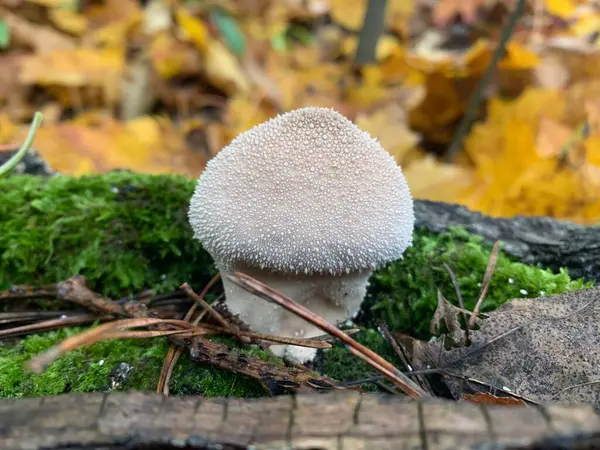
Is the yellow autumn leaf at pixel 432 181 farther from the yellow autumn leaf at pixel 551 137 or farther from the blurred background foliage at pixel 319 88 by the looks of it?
the yellow autumn leaf at pixel 551 137

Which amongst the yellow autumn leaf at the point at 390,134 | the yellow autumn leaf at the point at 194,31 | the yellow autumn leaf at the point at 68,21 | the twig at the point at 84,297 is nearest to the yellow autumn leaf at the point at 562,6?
the yellow autumn leaf at the point at 390,134

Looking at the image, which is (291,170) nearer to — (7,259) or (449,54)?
(7,259)

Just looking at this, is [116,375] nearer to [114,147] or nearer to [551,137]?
[114,147]

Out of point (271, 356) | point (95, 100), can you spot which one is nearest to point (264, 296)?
point (271, 356)

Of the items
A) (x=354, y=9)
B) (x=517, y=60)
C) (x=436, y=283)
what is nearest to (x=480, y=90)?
(x=517, y=60)

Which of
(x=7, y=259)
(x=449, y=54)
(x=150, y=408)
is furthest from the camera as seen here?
(x=449, y=54)

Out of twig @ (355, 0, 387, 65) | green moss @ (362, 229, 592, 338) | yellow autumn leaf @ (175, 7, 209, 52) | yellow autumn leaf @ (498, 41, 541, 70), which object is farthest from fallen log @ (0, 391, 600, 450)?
twig @ (355, 0, 387, 65)
